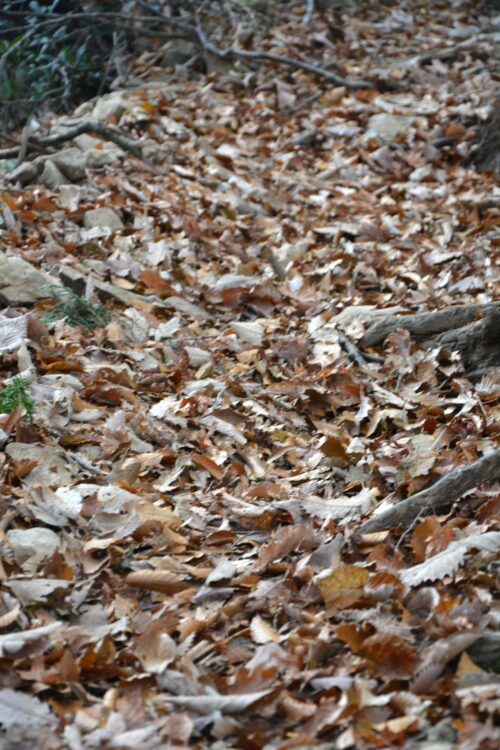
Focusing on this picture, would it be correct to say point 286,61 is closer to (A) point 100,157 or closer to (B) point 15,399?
(A) point 100,157

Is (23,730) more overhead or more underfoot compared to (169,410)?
more overhead

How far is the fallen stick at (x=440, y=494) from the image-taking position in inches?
114

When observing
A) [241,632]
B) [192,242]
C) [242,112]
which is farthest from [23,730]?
[242,112]

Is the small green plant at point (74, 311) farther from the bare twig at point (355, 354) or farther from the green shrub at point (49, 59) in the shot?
the green shrub at point (49, 59)

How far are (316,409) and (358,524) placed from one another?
1.11 meters

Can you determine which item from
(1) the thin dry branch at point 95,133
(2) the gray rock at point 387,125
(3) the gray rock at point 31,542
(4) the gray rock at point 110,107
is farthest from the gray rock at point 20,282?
(2) the gray rock at point 387,125

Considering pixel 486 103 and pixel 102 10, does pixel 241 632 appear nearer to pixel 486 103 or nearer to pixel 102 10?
pixel 486 103

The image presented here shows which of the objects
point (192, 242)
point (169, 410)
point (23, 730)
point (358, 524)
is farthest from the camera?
point (192, 242)

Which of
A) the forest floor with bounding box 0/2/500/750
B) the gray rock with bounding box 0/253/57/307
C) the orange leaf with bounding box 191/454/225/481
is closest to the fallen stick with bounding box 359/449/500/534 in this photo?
the forest floor with bounding box 0/2/500/750

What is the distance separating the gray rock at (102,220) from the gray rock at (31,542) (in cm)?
322

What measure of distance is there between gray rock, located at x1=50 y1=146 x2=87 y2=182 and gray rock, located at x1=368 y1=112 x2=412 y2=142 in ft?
9.68

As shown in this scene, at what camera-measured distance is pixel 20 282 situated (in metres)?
4.62

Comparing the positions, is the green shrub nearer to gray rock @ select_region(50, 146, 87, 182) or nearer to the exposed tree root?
gray rock @ select_region(50, 146, 87, 182)

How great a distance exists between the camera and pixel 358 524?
302 centimetres
